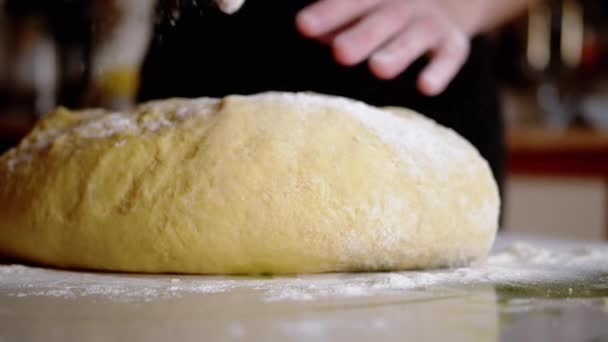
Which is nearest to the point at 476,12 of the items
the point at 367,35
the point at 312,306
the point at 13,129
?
the point at 367,35

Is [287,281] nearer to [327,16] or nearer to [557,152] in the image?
[327,16]

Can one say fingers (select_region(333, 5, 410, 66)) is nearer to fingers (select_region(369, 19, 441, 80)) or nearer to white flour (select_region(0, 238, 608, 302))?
fingers (select_region(369, 19, 441, 80))

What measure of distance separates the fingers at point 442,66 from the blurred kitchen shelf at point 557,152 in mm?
1342

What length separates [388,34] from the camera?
3.40 feet

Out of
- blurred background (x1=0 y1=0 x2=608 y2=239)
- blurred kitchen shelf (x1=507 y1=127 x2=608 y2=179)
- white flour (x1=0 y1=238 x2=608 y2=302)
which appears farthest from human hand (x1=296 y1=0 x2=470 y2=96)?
blurred kitchen shelf (x1=507 y1=127 x2=608 y2=179)

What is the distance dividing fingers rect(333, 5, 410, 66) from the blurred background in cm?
105

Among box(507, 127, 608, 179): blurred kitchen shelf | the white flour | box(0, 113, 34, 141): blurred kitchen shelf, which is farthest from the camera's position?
box(0, 113, 34, 141): blurred kitchen shelf

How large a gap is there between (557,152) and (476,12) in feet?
4.14

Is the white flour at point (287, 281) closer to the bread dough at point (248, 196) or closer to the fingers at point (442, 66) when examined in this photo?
the bread dough at point (248, 196)

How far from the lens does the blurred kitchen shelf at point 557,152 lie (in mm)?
2400

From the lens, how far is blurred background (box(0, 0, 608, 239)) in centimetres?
241

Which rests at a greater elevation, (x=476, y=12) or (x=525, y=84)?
(x=525, y=84)

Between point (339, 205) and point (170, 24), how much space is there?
0.34 m

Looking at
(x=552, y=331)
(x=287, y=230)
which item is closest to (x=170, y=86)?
(x=287, y=230)
